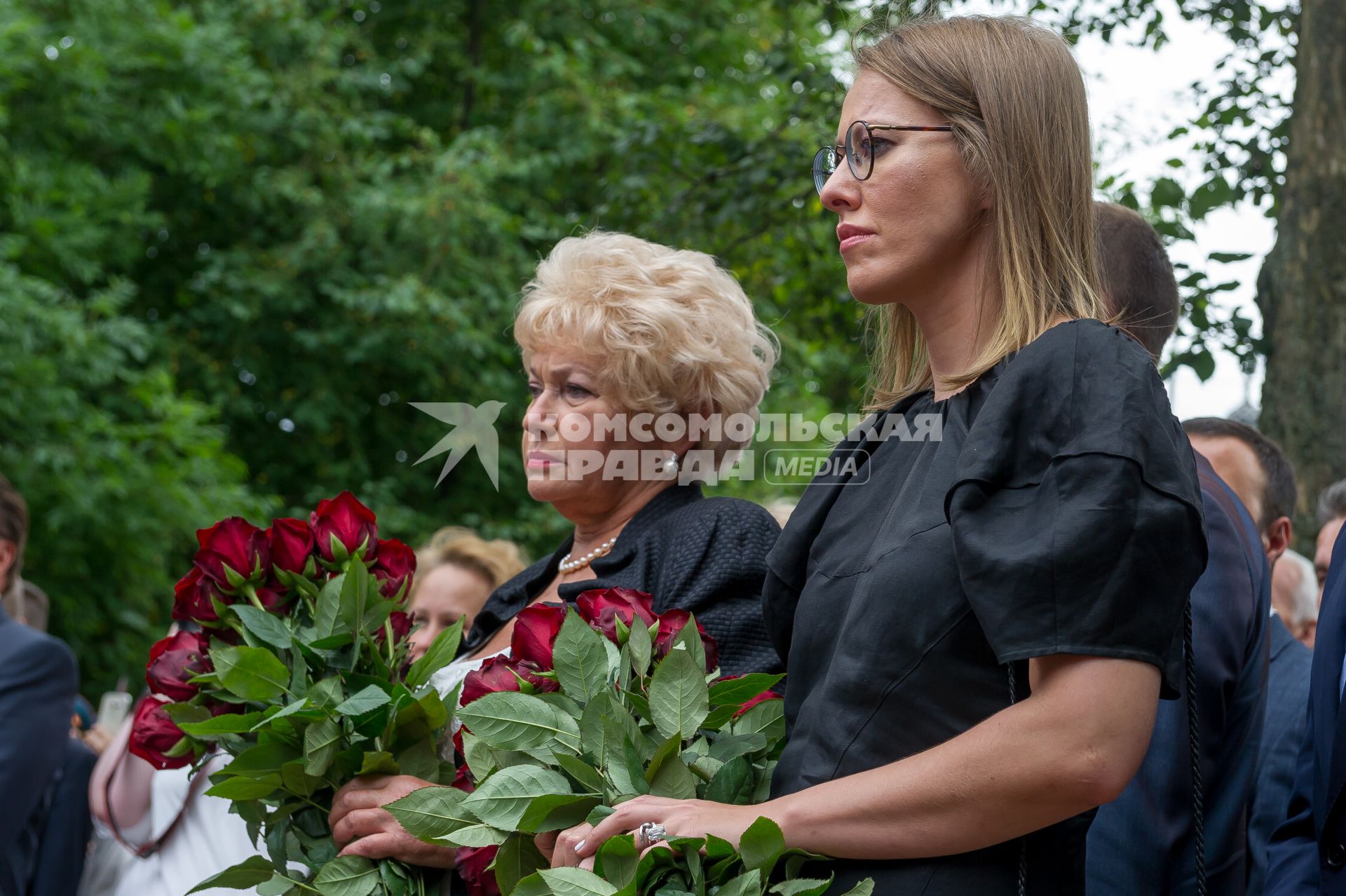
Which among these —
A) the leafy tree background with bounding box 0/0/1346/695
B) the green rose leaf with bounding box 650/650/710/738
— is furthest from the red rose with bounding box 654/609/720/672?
the leafy tree background with bounding box 0/0/1346/695

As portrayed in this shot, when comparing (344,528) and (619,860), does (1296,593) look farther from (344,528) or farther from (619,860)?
(619,860)

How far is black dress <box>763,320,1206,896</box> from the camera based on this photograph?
1347 mm

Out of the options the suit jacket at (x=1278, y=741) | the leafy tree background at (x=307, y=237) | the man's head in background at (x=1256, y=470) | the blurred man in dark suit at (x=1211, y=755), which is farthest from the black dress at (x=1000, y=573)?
the leafy tree background at (x=307, y=237)

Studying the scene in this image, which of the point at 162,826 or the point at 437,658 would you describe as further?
the point at 162,826

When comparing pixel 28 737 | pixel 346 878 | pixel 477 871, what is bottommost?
pixel 28 737

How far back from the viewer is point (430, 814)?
1.87 metres

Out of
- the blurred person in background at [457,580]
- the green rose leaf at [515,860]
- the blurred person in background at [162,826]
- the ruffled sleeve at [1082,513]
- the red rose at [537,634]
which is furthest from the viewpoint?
the blurred person in background at [457,580]

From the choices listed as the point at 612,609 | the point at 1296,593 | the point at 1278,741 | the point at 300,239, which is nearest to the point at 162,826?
the point at 612,609

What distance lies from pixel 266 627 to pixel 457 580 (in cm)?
184

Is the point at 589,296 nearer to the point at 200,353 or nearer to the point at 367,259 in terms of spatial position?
the point at 367,259

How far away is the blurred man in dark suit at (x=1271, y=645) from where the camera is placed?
278cm

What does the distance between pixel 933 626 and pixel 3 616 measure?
300 cm

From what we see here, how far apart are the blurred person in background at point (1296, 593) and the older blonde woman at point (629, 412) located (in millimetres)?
2381

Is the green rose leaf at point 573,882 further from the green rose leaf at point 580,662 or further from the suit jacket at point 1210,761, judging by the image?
the suit jacket at point 1210,761
